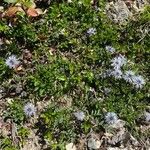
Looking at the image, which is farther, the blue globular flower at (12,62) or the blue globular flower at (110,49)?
the blue globular flower at (110,49)

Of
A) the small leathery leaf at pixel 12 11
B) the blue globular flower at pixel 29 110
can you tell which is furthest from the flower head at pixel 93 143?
the small leathery leaf at pixel 12 11

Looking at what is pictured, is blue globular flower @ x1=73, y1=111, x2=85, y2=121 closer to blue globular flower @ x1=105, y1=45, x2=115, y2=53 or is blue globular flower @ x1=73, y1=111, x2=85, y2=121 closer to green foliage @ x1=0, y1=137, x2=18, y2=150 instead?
green foliage @ x1=0, y1=137, x2=18, y2=150

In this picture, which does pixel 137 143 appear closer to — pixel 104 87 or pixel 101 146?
pixel 101 146

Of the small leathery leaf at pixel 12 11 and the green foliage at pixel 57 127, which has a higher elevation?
the small leathery leaf at pixel 12 11

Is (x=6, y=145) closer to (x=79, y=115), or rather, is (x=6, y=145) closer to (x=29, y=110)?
(x=29, y=110)

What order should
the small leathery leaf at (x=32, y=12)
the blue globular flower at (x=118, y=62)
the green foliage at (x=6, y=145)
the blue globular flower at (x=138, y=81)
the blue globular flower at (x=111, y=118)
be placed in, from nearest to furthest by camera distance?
1. the green foliage at (x=6, y=145)
2. the blue globular flower at (x=111, y=118)
3. the blue globular flower at (x=138, y=81)
4. the blue globular flower at (x=118, y=62)
5. the small leathery leaf at (x=32, y=12)

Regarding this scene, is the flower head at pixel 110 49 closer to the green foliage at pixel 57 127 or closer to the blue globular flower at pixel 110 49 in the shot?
the blue globular flower at pixel 110 49
